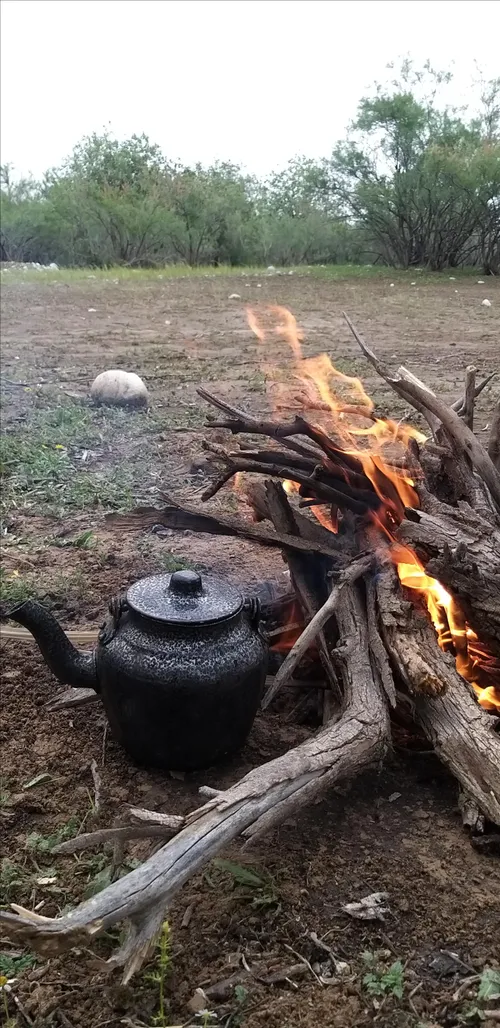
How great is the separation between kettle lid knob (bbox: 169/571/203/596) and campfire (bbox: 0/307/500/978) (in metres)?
0.29

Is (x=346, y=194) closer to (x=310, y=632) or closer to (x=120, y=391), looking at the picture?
(x=310, y=632)

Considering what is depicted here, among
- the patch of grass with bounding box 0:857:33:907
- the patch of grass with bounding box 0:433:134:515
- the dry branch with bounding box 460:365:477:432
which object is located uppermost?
the dry branch with bounding box 460:365:477:432

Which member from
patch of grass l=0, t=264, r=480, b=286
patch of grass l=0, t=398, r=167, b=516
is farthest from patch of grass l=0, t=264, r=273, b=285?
patch of grass l=0, t=398, r=167, b=516

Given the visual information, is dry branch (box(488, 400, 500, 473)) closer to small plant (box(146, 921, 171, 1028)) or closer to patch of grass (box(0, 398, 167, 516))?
small plant (box(146, 921, 171, 1028))

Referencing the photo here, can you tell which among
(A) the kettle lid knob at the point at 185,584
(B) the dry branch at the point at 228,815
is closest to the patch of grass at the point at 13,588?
(A) the kettle lid knob at the point at 185,584

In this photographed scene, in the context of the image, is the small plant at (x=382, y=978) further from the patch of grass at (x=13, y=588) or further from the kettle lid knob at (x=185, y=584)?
the patch of grass at (x=13, y=588)

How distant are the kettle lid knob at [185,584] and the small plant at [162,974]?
0.78 meters

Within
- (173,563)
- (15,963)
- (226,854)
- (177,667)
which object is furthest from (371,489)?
(15,963)

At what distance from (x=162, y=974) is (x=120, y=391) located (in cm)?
452

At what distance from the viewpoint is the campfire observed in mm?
1347

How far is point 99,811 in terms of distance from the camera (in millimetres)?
1824

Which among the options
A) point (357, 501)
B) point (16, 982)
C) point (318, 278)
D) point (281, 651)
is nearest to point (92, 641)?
point (281, 651)

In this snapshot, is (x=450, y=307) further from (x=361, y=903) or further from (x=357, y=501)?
(x=361, y=903)

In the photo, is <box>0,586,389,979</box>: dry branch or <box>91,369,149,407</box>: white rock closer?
<box>0,586,389,979</box>: dry branch
